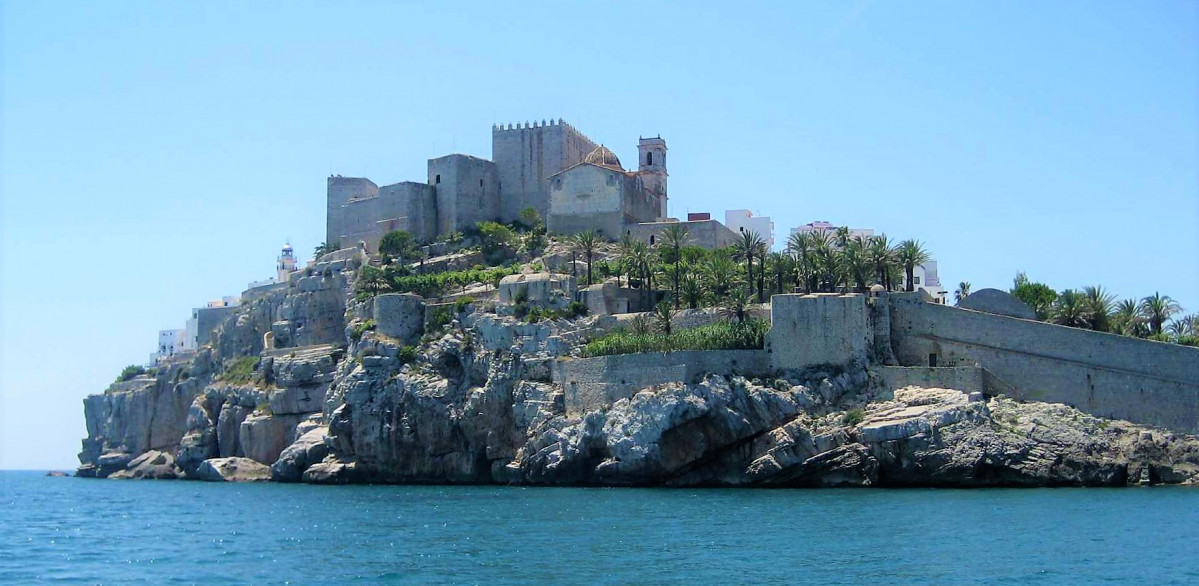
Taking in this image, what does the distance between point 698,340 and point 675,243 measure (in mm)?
8586

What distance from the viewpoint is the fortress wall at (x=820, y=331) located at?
2010 inches

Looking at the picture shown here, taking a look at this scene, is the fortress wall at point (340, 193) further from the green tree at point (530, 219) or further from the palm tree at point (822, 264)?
the palm tree at point (822, 264)

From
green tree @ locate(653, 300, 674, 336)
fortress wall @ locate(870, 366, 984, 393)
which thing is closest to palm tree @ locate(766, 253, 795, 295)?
green tree @ locate(653, 300, 674, 336)

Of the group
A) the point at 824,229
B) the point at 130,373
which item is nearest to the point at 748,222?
the point at 824,229

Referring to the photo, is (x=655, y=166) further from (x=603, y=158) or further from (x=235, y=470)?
(x=235, y=470)

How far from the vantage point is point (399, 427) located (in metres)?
59.4

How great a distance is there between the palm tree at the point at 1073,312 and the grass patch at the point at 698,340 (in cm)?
1181

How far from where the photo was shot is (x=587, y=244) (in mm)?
62250

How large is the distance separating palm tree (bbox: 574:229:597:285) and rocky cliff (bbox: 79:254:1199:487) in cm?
510

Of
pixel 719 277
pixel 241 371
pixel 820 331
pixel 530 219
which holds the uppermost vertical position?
pixel 530 219

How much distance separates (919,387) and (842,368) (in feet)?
9.72

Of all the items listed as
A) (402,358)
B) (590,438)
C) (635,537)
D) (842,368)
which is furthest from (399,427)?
(635,537)

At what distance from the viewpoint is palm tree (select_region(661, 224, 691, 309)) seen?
194ft

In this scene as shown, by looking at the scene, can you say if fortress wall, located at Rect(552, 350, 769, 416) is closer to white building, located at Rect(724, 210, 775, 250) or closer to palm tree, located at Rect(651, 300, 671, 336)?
palm tree, located at Rect(651, 300, 671, 336)
